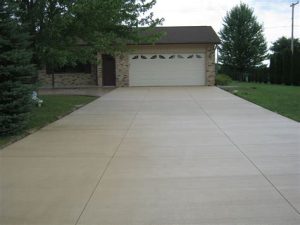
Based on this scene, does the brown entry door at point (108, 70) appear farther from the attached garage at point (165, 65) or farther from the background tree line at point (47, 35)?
the background tree line at point (47, 35)

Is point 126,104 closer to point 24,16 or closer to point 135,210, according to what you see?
point 24,16

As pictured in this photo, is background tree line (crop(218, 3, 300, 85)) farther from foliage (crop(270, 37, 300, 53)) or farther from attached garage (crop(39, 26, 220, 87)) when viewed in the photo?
attached garage (crop(39, 26, 220, 87))

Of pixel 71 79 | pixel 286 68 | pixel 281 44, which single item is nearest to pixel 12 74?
pixel 71 79

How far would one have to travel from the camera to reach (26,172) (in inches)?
323

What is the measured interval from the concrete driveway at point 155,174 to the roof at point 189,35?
2083 centimetres

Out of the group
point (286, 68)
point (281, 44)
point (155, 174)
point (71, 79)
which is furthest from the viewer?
point (281, 44)

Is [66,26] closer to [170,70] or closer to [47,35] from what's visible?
[47,35]

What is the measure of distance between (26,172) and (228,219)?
3.82 metres

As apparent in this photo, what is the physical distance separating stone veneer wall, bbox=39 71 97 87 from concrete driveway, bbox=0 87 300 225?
22297mm

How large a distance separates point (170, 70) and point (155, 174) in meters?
27.8

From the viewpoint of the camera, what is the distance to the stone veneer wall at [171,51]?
35094 mm

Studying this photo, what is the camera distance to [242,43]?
59438 millimetres

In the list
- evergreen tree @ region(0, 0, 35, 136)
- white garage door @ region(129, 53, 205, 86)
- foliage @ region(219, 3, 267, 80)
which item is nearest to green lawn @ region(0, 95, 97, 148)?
evergreen tree @ region(0, 0, 35, 136)

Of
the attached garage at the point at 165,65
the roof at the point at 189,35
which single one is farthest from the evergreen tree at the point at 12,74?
the attached garage at the point at 165,65
